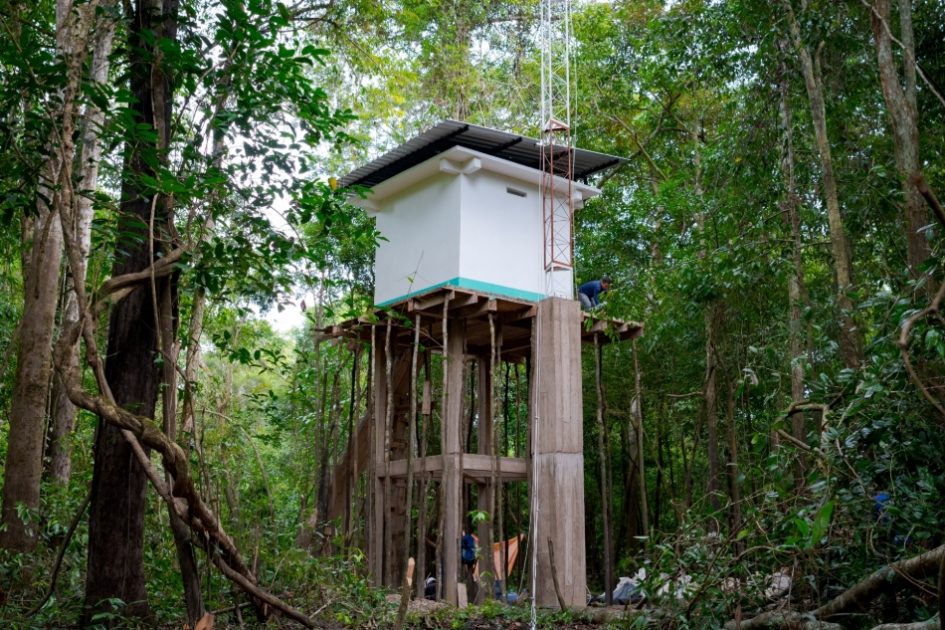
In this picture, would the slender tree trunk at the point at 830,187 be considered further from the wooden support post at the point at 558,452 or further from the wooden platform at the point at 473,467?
the wooden platform at the point at 473,467

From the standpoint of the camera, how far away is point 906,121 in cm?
793

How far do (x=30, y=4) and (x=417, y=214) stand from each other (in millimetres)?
6028

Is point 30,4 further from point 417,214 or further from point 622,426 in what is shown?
point 622,426

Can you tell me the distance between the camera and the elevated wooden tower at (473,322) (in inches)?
470

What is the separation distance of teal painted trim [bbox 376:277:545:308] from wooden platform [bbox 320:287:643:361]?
0.14 meters

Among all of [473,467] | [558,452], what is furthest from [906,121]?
[473,467]

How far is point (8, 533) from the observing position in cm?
823

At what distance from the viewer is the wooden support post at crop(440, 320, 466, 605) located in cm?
1208

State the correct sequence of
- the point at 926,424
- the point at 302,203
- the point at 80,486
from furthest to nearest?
the point at 80,486 → the point at 302,203 → the point at 926,424

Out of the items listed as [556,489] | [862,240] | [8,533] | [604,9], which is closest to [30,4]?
[8,533]

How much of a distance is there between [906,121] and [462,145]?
634 cm

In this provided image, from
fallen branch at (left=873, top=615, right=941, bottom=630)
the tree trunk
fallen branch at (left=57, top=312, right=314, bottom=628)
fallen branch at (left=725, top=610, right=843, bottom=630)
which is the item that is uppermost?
the tree trunk

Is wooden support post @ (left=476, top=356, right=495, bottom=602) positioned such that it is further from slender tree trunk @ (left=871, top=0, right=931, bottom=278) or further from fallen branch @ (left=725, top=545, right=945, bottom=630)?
slender tree trunk @ (left=871, top=0, right=931, bottom=278)

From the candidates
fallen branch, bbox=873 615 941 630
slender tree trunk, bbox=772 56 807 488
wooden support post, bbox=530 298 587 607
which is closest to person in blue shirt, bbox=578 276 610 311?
wooden support post, bbox=530 298 587 607
